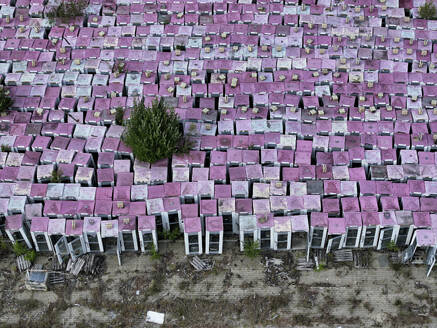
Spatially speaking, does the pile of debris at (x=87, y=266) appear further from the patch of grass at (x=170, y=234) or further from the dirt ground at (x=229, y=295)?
the patch of grass at (x=170, y=234)

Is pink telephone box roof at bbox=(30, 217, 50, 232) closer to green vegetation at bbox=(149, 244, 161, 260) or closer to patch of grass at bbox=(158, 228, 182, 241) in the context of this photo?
green vegetation at bbox=(149, 244, 161, 260)

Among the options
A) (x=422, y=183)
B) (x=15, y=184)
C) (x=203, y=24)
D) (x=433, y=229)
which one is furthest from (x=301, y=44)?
(x=15, y=184)

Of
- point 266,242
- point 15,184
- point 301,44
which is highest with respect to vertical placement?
point 301,44

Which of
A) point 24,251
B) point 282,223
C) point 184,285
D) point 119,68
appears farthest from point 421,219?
point 24,251

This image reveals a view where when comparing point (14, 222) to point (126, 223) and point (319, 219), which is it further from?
point (319, 219)

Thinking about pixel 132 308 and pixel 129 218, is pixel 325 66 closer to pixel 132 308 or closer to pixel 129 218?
pixel 129 218

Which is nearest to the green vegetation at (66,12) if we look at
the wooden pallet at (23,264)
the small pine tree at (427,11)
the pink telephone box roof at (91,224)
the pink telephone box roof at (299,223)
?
the pink telephone box roof at (91,224)

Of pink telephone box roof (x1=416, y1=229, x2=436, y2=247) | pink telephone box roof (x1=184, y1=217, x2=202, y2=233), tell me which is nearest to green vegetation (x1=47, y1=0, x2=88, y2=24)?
pink telephone box roof (x1=184, y1=217, x2=202, y2=233)
